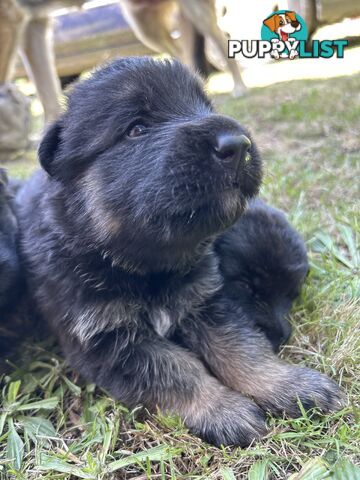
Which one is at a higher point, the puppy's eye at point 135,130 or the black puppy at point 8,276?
the puppy's eye at point 135,130

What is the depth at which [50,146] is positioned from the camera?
94.7 inches

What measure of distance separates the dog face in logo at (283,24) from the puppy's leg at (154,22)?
2681 mm

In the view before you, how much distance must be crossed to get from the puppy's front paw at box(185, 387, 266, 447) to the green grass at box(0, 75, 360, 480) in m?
0.04

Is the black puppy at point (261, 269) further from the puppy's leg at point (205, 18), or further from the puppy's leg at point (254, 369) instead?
the puppy's leg at point (205, 18)

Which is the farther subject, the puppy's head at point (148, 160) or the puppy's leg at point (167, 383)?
the puppy's leg at point (167, 383)

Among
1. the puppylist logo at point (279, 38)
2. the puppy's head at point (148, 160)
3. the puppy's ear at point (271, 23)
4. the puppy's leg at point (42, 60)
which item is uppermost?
the puppy's head at point (148, 160)

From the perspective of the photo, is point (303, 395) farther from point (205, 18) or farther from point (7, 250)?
point (205, 18)

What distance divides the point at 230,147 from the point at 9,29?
522 cm

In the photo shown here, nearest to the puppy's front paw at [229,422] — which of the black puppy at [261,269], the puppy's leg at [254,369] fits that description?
the puppy's leg at [254,369]

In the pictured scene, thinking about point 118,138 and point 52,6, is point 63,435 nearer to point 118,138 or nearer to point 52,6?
point 118,138

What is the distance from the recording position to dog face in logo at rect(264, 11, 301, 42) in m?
4.98

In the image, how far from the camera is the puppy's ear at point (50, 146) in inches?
94.3

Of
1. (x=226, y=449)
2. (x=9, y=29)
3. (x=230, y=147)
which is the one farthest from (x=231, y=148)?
(x=9, y=29)

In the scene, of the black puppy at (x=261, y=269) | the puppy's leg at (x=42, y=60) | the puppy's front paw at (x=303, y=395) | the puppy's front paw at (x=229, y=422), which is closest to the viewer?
the puppy's front paw at (x=229, y=422)
